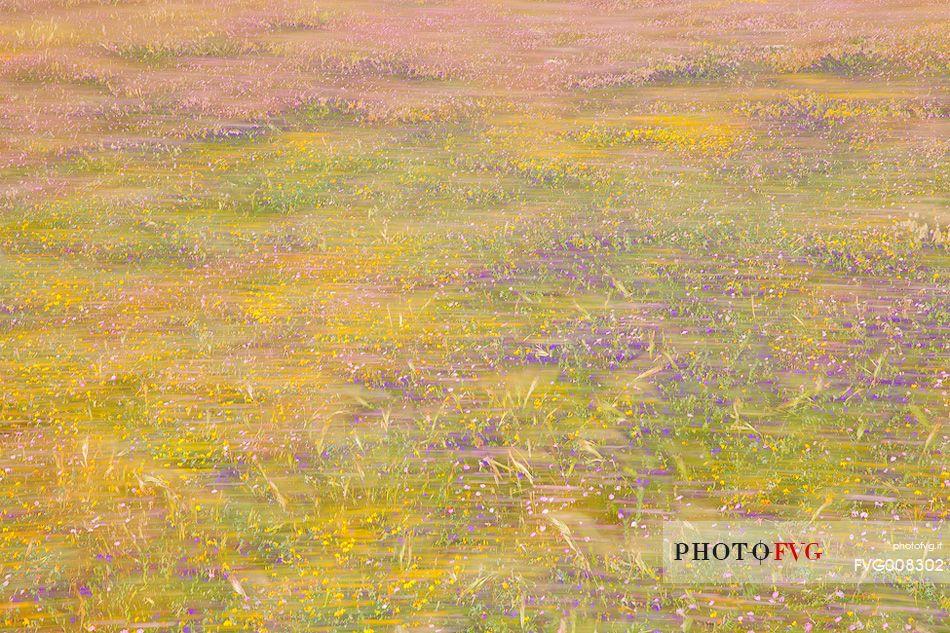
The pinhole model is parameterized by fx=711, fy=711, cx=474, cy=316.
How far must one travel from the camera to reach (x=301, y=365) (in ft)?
26.7

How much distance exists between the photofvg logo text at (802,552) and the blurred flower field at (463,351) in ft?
0.39

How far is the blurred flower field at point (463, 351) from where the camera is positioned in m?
5.38

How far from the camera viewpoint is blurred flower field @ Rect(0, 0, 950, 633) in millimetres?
5383

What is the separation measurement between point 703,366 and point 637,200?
16.9 feet

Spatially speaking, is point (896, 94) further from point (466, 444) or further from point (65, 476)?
point (65, 476)

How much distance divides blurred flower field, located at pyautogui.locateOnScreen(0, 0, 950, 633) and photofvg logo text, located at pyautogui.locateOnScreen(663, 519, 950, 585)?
0.39ft

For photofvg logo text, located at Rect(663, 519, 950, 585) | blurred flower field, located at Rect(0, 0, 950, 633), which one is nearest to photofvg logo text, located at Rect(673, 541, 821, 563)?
photofvg logo text, located at Rect(663, 519, 950, 585)

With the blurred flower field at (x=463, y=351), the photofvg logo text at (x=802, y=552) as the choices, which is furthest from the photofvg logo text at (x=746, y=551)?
the blurred flower field at (x=463, y=351)

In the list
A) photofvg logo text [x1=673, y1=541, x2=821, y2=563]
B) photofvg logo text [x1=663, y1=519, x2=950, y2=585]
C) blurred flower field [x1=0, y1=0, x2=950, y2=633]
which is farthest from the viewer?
→ blurred flower field [x1=0, y1=0, x2=950, y2=633]

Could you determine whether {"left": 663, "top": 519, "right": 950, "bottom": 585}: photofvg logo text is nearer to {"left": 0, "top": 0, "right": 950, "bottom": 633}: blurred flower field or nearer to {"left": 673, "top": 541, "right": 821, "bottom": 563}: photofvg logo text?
{"left": 673, "top": 541, "right": 821, "bottom": 563}: photofvg logo text

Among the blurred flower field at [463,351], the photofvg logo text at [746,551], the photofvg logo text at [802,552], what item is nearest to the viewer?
the photofvg logo text at [802,552]

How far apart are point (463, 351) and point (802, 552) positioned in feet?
13.4

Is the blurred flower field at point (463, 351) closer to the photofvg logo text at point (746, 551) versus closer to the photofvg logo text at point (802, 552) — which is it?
the photofvg logo text at point (802, 552)

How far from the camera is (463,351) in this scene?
8.16 meters
